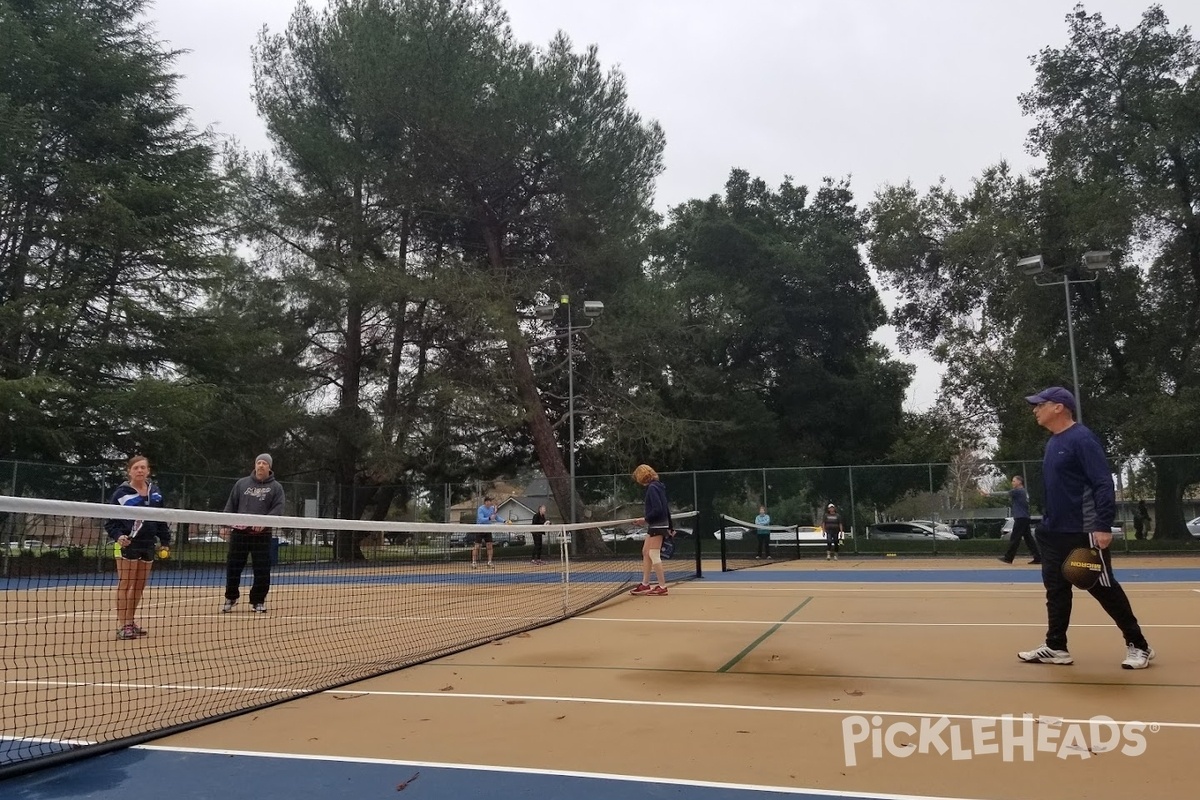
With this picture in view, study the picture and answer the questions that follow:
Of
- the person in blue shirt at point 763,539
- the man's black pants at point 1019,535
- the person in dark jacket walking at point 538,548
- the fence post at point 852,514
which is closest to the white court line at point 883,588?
the man's black pants at point 1019,535

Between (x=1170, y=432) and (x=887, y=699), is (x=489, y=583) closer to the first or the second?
(x=887, y=699)

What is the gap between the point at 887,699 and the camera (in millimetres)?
4590

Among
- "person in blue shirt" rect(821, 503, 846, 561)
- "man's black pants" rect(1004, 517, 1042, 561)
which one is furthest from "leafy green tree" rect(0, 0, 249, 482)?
"man's black pants" rect(1004, 517, 1042, 561)

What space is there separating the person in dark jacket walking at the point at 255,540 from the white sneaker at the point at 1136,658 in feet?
22.2

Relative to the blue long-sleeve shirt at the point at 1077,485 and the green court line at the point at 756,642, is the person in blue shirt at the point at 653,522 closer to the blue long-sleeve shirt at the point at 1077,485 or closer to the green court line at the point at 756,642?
the green court line at the point at 756,642

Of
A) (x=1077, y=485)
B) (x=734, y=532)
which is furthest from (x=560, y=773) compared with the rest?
(x=734, y=532)

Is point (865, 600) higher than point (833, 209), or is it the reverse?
point (833, 209)

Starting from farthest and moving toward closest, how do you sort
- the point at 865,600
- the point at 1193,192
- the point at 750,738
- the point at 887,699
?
the point at 1193,192, the point at 865,600, the point at 887,699, the point at 750,738

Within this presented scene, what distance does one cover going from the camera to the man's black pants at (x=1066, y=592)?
17.2 ft

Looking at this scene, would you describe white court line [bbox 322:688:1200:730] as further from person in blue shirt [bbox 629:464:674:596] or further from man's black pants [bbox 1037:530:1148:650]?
person in blue shirt [bbox 629:464:674:596]

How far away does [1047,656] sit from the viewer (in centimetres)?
556

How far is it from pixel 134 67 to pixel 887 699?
26.8 m

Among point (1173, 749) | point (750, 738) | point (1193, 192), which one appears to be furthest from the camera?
point (1193, 192)

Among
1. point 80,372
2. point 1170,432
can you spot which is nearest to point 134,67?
point 80,372
